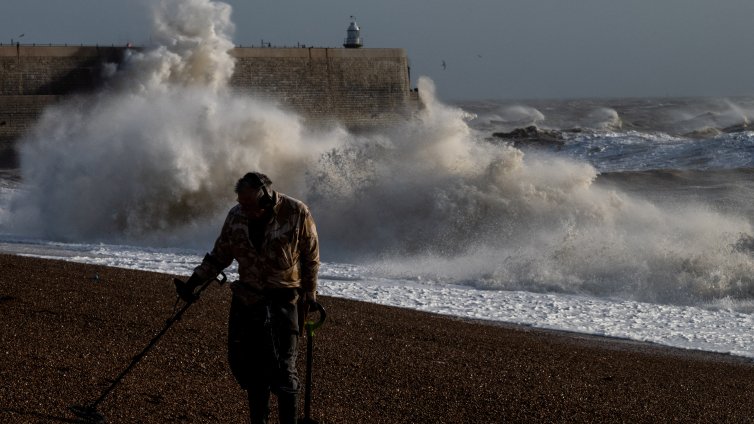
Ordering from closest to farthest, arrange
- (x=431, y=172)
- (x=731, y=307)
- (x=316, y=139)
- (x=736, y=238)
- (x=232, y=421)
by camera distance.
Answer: (x=232, y=421) < (x=731, y=307) < (x=736, y=238) < (x=431, y=172) < (x=316, y=139)

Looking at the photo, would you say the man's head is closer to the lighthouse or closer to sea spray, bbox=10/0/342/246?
sea spray, bbox=10/0/342/246

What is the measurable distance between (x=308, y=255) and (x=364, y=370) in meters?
2.49

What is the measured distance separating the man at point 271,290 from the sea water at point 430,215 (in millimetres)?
5971

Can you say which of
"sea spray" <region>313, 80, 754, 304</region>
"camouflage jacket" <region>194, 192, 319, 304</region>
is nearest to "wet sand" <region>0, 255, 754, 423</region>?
"camouflage jacket" <region>194, 192, 319, 304</region>

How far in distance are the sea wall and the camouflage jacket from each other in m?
30.2

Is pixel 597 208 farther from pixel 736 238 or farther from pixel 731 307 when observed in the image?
pixel 731 307

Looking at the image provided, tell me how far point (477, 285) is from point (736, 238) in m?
4.34

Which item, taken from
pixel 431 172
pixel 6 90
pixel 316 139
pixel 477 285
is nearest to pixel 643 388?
pixel 477 285

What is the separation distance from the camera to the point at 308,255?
15.7ft

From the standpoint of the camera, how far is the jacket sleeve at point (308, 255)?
15.6 ft

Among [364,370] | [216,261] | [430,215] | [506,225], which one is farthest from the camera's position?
[430,215]

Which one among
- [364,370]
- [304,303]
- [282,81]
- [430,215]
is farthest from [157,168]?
[282,81]

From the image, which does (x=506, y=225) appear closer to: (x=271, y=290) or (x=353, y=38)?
(x=271, y=290)

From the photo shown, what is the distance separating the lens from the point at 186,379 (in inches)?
255
